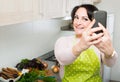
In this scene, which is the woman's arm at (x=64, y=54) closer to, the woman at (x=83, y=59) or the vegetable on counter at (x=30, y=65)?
the woman at (x=83, y=59)

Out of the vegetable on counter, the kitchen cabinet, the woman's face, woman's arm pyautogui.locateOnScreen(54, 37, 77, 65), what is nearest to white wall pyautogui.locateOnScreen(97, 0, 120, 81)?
the vegetable on counter

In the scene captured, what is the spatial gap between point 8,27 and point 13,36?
0.11 metres

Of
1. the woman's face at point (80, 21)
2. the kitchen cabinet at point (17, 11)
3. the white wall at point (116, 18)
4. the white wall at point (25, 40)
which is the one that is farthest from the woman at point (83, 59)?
the white wall at point (116, 18)

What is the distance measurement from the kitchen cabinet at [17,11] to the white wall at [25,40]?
406 millimetres

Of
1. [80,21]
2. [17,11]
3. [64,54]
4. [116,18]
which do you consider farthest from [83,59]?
[116,18]

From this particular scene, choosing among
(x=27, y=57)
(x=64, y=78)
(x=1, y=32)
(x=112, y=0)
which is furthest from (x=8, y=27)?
(x=112, y=0)

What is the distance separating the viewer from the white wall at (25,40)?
1780mm

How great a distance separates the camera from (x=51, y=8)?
1.70 m

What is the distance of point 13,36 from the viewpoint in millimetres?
1862

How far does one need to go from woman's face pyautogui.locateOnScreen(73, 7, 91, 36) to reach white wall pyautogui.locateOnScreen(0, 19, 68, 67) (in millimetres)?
762

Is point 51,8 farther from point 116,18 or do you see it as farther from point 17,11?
point 116,18

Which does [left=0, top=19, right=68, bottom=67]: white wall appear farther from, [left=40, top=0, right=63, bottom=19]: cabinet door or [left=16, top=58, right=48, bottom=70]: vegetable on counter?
[left=40, top=0, right=63, bottom=19]: cabinet door

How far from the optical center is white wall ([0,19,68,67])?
5.84 feet

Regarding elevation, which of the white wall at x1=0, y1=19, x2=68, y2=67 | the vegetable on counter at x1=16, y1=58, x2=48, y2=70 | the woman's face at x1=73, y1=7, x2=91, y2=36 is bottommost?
the vegetable on counter at x1=16, y1=58, x2=48, y2=70
